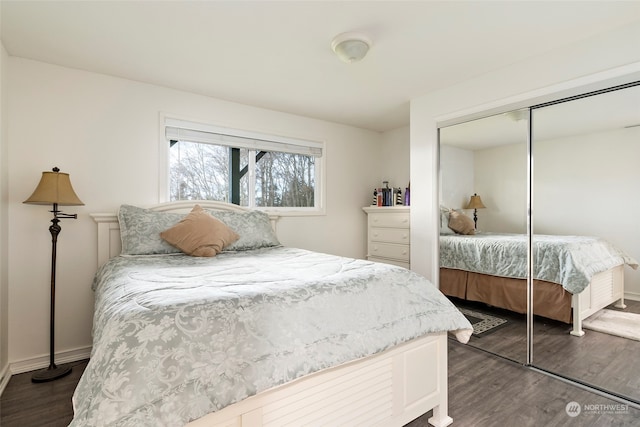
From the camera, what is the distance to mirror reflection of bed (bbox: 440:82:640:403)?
1.99 meters

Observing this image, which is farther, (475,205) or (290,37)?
(475,205)

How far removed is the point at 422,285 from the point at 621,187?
1495 mm

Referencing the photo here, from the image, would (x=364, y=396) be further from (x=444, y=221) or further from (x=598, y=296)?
(x=444, y=221)

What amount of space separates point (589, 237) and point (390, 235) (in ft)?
6.09

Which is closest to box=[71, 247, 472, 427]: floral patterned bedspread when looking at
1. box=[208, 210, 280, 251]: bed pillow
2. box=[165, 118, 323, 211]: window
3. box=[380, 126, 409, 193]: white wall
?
box=[208, 210, 280, 251]: bed pillow

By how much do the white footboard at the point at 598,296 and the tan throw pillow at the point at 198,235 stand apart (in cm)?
263

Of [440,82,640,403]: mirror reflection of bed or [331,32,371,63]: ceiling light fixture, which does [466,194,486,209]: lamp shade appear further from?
[331,32,371,63]: ceiling light fixture

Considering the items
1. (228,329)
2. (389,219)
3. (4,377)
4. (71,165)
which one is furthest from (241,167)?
(228,329)

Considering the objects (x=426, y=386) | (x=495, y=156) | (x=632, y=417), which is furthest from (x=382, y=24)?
(x=632, y=417)

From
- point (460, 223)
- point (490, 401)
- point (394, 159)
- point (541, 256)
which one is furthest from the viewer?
point (394, 159)

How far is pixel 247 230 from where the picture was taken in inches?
110

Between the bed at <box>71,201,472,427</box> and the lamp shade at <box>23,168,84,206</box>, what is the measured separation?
65 centimetres

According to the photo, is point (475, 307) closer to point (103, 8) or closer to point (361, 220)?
point (361, 220)

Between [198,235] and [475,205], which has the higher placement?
[475,205]
